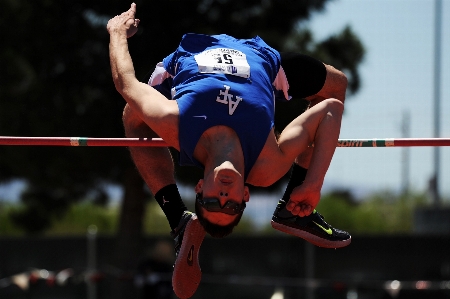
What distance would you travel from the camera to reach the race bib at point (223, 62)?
5324 millimetres

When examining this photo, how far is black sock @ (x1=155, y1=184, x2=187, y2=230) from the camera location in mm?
5742

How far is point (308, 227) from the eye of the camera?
5.58m

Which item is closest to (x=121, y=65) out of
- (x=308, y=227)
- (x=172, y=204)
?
(x=172, y=204)

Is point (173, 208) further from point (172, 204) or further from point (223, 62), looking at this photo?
point (223, 62)

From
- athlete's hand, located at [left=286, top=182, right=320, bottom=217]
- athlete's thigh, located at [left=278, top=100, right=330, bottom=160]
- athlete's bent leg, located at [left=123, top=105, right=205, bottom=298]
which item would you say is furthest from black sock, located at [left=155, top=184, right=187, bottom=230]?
athlete's thigh, located at [left=278, top=100, right=330, bottom=160]

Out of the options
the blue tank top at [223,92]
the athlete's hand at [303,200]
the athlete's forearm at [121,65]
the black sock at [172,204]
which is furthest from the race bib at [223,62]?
the black sock at [172,204]

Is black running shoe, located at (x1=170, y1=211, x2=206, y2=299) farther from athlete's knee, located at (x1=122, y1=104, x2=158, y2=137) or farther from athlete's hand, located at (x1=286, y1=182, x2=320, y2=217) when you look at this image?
athlete's knee, located at (x1=122, y1=104, x2=158, y2=137)

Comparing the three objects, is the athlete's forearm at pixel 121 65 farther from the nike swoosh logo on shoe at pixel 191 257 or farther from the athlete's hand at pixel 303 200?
the athlete's hand at pixel 303 200

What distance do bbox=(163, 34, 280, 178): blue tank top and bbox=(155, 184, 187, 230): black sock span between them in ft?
1.49

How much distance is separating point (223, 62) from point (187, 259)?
1.22 meters

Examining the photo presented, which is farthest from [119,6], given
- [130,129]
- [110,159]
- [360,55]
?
[130,129]

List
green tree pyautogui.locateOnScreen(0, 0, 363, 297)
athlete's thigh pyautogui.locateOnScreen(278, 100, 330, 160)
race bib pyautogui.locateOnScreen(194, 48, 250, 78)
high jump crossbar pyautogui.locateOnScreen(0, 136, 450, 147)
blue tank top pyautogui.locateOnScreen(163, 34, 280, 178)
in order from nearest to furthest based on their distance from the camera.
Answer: blue tank top pyautogui.locateOnScreen(163, 34, 280, 178) < athlete's thigh pyautogui.locateOnScreen(278, 100, 330, 160) < race bib pyautogui.locateOnScreen(194, 48, 250, 78) < high jump crossbar pyautogui.locateOnScreen(0, 136, 450, 147) < green tree pyautogui.locateOnScreen(0, 0, 363, 297)

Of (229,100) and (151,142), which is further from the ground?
(229,100)

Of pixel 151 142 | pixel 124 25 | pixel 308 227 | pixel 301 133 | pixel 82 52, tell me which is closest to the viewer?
pixel 301 133
